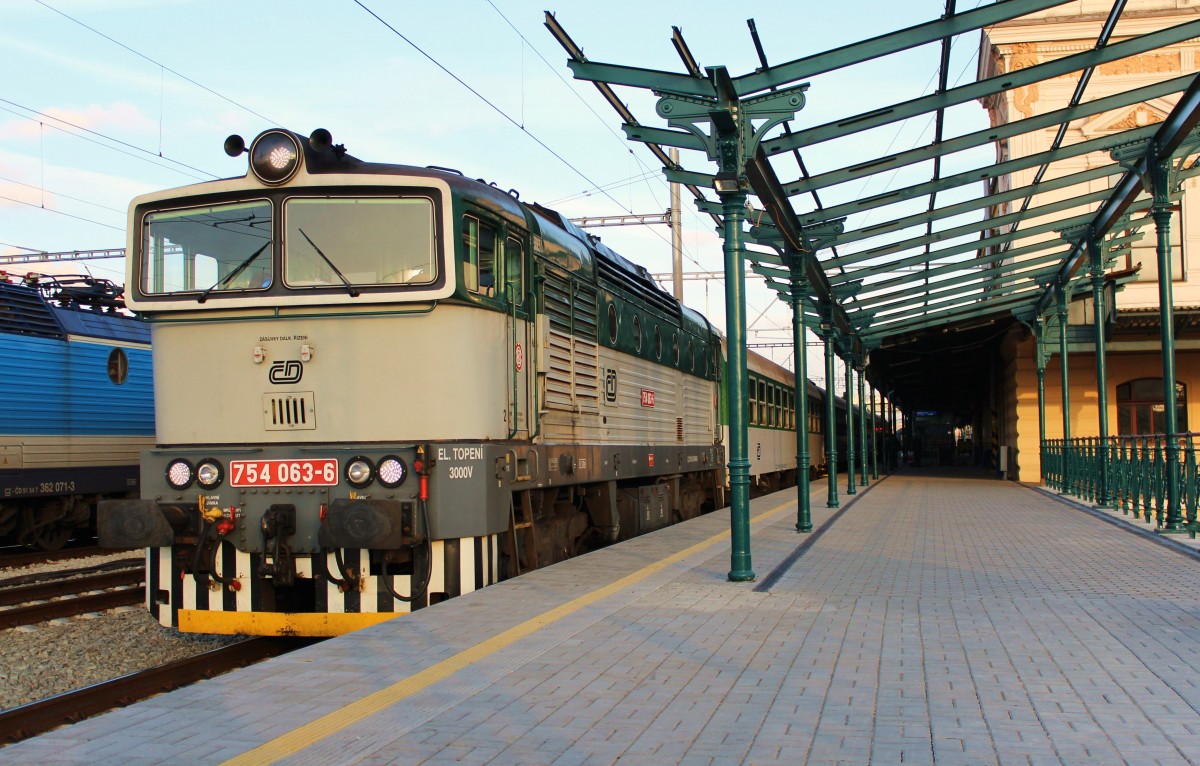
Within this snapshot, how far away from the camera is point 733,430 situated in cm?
984

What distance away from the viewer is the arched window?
89.4 ft

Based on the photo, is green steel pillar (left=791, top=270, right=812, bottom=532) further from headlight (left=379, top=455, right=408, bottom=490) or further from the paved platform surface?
headlight (left=379, top=455, right=408, bottom=490)

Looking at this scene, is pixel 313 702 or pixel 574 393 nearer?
pixel 313 702

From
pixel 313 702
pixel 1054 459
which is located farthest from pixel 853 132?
pixel 1054 459

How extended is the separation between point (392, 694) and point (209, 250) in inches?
164

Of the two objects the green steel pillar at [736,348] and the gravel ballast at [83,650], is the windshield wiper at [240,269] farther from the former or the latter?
the green steel pillar at [736,348]

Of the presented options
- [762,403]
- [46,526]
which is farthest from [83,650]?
[762,403]

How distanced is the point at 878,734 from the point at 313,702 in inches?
105

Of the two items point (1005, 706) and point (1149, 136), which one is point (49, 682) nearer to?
point (1005, 706)

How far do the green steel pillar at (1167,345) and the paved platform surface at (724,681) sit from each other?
373 cm

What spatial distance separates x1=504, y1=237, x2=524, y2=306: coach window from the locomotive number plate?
2.06 meters

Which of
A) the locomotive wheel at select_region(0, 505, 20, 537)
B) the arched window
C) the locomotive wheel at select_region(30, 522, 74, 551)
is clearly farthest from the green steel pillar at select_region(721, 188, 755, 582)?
the arched window

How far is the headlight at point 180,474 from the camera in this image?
25.0 ft

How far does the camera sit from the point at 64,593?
424 inches
